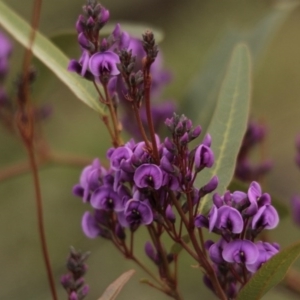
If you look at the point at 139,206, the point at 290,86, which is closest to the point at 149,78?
the point at 139,206

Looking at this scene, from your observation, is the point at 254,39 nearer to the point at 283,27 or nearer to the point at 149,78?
the point at 149,78

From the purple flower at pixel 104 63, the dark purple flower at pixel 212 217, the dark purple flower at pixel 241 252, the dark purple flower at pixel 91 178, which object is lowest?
the dark purple flower at pixel 241 252

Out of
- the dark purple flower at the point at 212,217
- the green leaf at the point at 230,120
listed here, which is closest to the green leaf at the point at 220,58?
the green leaf at the point at 230,120

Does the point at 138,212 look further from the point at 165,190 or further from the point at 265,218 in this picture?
the point at 265,218

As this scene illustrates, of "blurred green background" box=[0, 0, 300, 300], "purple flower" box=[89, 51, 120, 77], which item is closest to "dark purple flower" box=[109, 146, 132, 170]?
"purple flower" box=[89, 51, 120, 77]

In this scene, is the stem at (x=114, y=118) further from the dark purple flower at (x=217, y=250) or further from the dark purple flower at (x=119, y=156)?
the dark purple flower at (x=217, y=250)

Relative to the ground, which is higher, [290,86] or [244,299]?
[290,86]

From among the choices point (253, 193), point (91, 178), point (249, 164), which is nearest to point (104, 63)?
point (91, 178)
